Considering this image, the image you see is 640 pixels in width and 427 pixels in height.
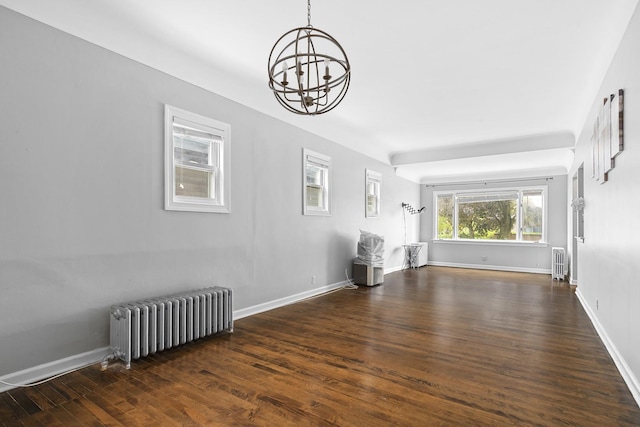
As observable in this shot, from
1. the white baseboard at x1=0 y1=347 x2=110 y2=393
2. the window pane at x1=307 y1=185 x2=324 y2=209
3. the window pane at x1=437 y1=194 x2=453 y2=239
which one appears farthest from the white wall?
the window pane at x1=437 y1=194 x2=453 y2=239

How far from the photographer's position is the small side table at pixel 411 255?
936cm

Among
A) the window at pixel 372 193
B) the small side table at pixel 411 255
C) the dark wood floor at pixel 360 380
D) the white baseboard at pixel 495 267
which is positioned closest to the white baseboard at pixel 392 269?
the small side table at pixel 411 255

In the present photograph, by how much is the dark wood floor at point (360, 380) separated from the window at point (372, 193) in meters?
3.54

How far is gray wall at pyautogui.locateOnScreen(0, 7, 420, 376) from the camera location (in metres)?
2.56

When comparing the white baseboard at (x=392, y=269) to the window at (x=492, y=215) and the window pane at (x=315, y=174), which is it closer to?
the window at (x=492, y=215)

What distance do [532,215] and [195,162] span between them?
8750 mm

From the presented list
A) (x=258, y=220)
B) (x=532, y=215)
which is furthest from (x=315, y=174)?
(x=532, y=215)

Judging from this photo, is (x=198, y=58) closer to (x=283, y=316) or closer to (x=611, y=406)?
(x=283, y=316)

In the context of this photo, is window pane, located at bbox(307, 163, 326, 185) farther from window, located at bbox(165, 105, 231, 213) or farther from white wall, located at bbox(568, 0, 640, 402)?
white wall, located at bbox(568, 0, 640, 402)

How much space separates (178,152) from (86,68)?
3.62 ft

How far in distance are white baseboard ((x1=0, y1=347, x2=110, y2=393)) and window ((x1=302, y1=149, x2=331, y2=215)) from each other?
131 inches

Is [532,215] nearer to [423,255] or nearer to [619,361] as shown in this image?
[423,255]

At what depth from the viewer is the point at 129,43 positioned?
325 cm

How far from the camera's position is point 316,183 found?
6105 mm
